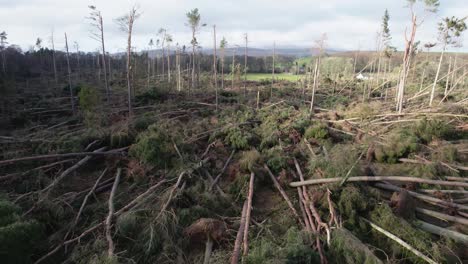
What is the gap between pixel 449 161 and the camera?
7.14 meters

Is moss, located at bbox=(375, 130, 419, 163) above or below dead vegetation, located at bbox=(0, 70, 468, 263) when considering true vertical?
above

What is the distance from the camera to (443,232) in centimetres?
446

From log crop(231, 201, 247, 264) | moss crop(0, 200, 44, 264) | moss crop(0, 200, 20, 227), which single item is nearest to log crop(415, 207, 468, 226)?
log crop(231, 201, 247, 264)

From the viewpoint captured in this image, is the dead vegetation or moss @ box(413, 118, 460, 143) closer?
the dead vegetation

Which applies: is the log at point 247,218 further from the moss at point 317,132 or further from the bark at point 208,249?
the moss at point 317,132

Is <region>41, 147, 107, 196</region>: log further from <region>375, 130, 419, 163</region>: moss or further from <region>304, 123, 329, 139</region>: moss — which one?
<region>375, 130, 419, 163</region>: moss

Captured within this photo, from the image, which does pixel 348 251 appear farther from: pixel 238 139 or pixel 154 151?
pixel 238 139

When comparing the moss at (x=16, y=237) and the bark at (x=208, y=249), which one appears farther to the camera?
the bark at (x=208, y=249)

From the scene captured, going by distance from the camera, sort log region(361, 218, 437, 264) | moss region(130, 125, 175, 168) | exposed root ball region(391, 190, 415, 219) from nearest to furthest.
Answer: log region(361, 218, 437, 264) < exposed root ball region(391, 190, 415, 219) < moss region(130, 125, 175, 168)

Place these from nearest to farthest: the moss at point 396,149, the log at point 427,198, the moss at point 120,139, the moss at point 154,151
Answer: the log at point 427,198 < the moss at point 154,151 < the moss at point 396,149 < the moss at point 120,139

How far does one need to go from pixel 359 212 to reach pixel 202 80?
31.7 meters

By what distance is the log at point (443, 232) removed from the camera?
4.29 metres

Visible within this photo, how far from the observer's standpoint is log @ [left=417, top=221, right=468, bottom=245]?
4.29 metres

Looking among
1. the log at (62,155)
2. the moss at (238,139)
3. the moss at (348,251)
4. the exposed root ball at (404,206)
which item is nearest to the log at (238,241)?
the moss at (348,251)
